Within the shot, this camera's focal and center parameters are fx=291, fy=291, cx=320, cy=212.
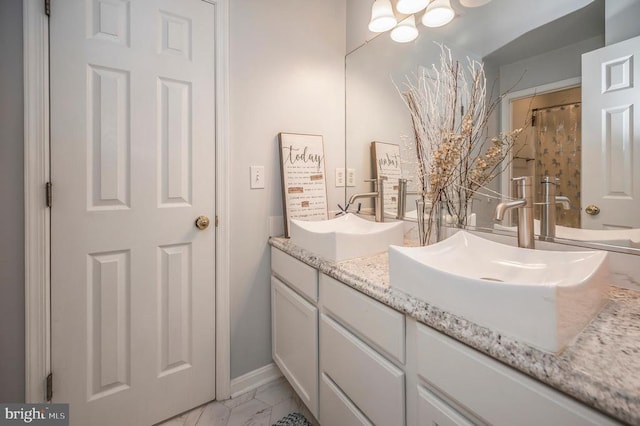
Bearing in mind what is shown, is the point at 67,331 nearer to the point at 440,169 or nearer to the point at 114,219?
the point at 114,219

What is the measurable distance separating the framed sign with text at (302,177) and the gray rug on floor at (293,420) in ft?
2.98

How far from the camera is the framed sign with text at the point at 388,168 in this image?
1.62m

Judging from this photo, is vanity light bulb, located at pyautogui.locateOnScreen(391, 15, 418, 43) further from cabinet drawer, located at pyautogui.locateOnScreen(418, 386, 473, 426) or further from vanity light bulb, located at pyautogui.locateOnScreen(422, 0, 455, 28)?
cabinet drawer, located at pyautogui.locateOnScreen(418, 386, 473, 426)

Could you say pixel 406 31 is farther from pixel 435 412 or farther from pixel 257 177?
pixel 435 412

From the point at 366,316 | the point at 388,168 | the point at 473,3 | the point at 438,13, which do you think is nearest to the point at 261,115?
the point at 388,168

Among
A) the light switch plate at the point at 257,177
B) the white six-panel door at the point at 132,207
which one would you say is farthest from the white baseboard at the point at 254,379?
the light switch plate at the point at 257,177

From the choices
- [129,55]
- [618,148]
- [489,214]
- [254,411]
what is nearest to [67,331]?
[254,411]

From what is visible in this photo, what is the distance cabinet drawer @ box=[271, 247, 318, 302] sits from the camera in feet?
4.11

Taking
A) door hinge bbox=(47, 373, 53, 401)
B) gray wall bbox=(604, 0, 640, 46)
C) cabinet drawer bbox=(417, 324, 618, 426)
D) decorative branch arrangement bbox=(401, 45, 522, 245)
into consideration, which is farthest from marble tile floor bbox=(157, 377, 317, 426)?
gray wall bbox=(604, 0, 640, 46)

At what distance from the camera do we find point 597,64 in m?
0.91

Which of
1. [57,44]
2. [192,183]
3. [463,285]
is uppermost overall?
[57,44]

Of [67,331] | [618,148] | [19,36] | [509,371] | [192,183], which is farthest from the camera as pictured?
[192,183]

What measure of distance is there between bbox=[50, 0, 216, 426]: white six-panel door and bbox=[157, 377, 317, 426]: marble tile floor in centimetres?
6

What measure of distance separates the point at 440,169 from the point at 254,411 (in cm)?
147
